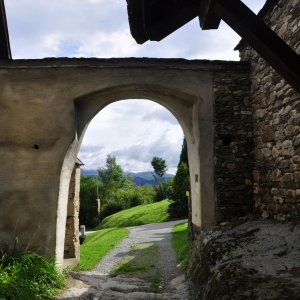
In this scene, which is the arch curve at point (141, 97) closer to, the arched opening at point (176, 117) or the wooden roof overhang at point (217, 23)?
the arched opening at point (176, 117)

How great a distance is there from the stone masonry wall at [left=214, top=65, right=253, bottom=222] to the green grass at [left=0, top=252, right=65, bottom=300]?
2.90m

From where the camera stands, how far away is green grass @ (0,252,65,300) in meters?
4.09

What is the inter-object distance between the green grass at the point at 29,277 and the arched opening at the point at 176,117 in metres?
0.51

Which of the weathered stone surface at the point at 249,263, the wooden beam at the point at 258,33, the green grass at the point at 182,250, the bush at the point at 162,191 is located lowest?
the green grass at the point at 182,250

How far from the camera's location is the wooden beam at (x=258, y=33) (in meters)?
2.73

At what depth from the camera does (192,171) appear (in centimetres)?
657

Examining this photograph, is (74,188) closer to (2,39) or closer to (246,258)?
(2,39)

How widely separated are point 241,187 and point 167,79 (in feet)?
7.72

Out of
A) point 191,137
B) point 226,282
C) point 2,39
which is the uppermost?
point 2,39

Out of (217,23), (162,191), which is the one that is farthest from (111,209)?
(217,23)

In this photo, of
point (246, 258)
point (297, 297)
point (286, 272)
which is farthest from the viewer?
point (246, 258)

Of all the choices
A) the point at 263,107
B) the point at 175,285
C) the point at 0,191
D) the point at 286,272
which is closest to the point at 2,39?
the point at 0,191

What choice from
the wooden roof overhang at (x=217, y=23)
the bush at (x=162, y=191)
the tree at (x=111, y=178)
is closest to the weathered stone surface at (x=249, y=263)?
the wooden roof overhang at (x=217, y=23)

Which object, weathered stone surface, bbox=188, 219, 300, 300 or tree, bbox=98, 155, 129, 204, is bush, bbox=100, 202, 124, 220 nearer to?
tree, bbox=98, 155, 129, 204
